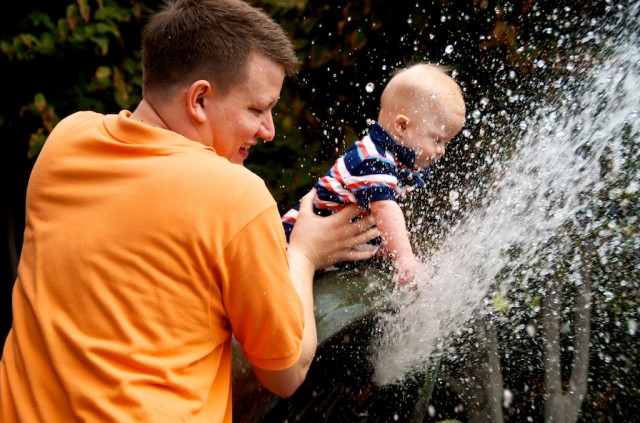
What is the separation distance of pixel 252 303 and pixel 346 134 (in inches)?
89.4

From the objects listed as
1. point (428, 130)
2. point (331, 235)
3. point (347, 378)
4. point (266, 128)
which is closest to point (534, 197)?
point (428, 130)

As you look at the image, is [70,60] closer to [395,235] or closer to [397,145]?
[397,145]

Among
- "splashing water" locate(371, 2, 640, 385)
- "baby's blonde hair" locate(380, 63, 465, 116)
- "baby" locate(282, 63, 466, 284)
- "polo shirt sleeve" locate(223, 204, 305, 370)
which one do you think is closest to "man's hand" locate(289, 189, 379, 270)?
"baby" locate(282, 63, 466, 284)

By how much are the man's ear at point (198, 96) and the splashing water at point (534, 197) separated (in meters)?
0.76

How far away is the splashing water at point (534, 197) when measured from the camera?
2.23 m

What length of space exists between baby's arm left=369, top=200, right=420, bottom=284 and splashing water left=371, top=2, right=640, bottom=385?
0.07 m

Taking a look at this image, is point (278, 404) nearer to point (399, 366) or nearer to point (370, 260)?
point (399, 366)

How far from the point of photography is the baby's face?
2.47m

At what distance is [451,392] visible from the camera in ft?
9.26

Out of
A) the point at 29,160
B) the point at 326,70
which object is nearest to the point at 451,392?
the point at 326,70

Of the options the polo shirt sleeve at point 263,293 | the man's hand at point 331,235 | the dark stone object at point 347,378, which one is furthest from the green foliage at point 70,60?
the polo shirt sleeve at point 263,293

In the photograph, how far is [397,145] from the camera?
2486 mm

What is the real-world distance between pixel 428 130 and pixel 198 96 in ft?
2.95

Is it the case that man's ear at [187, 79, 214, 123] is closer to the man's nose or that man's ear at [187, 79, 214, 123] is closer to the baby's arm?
the man's nose
